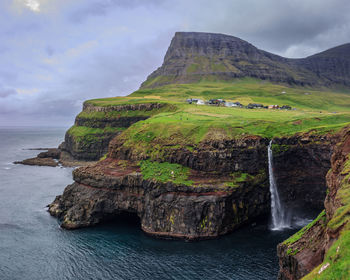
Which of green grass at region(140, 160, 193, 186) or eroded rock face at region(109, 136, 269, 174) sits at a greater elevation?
eroded rock face at region(109, 136, 269, 174)

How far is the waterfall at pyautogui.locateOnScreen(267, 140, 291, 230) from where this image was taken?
199ft

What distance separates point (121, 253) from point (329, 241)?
125ft

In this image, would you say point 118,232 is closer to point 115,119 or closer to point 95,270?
point 95,270

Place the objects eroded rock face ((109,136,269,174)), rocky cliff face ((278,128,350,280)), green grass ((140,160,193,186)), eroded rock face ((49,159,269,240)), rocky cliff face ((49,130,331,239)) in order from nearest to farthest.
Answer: rocky cliff face ((278,128,350,280)), eroded rock face ((49,159,269,240)), rocky cliff face ((49,130,331,239)), green grass ((140,160,193,186)), eroded rock face ((109,136,269,174))

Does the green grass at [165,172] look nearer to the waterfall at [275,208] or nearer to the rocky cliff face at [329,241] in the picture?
the waterfall at [275,208]

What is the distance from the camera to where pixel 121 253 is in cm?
5022

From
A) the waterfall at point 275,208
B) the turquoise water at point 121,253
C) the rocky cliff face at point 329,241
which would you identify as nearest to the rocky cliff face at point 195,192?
the waterfall at point 275,208

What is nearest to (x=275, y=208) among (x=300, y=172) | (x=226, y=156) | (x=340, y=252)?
(x=300, y=172)

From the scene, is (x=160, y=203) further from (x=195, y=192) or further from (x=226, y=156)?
(x=226, y=156)

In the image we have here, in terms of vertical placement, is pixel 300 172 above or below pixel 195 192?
above

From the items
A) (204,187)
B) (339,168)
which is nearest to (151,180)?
(204,187)

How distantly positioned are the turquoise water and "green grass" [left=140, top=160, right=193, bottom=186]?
12.1m

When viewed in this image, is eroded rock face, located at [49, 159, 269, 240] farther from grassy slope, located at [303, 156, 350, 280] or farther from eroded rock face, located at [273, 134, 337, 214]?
grassy slope, located at [303, 156, 350, 280]

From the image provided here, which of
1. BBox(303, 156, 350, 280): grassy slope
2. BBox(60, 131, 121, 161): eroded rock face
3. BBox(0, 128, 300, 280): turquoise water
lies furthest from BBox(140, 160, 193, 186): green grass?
BBox(60, 131, 121, 161): eroded rock face
